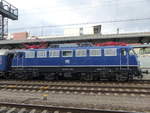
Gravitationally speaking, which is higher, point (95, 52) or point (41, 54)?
point (95, 52)

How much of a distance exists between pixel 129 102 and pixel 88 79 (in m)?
8.51

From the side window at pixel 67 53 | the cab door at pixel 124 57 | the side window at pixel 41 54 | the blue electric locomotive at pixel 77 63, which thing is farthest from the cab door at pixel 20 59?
the cab door at pixel 124 57

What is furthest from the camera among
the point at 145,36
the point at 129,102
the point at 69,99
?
the point at 145,36

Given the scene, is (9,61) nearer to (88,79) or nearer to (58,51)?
(58,51)

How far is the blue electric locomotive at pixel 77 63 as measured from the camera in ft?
57.7

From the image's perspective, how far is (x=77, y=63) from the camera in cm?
1867

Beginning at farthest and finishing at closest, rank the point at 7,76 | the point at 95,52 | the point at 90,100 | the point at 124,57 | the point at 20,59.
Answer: the point at 7,76 → the point at 20,59 → the point at 95,52 → the point at 124,57 → the point at 90,100

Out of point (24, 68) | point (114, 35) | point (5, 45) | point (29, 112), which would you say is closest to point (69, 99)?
point (29, 112)

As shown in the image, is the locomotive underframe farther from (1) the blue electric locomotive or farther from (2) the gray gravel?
(2) the gray gravel

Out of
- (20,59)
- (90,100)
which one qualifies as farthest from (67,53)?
(90,100)

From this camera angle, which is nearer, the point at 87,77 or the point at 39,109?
the point at 39,109

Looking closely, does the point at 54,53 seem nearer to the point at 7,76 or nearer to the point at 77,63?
the point at 77,63

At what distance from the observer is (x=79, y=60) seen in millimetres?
18641

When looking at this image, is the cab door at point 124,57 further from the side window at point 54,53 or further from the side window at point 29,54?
the side window at point 29,54
